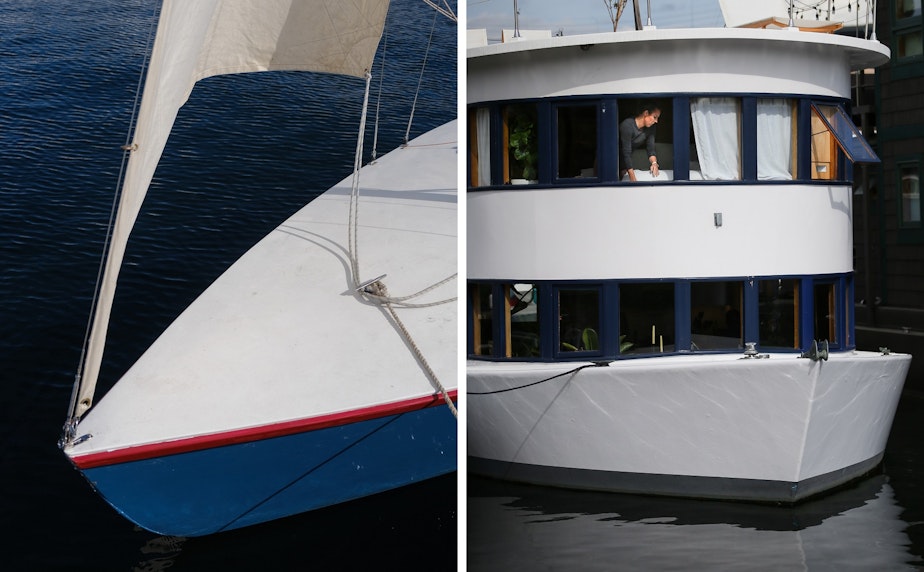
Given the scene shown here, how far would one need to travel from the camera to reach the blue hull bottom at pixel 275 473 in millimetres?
7867

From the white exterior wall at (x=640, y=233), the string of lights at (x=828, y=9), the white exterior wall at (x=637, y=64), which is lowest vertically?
the white exterior wall at (x=640, y=233)

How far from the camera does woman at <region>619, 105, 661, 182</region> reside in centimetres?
713

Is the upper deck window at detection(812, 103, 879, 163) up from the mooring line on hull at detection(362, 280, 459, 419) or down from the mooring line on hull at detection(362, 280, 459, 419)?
up

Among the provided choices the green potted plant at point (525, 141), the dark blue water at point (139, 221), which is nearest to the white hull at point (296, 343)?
the dark blue water at point (139, 221)

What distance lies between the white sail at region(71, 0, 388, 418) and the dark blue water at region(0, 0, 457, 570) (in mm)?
1151

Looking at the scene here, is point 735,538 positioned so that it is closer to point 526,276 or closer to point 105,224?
point 526,276

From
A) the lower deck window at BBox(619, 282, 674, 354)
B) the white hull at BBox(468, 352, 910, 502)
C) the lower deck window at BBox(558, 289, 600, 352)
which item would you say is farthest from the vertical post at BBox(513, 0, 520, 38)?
the white hull at BBox(468, 352, 910, 502)

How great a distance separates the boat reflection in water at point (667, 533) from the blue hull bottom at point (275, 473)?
3.32 ft

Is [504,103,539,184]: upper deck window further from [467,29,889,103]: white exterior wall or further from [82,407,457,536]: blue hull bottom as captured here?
[82,407,457,536]: blue hull bottom

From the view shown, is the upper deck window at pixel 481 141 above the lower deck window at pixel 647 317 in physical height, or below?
above

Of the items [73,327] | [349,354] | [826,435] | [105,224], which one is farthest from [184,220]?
[826,435]

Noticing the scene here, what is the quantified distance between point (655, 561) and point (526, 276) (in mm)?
1729

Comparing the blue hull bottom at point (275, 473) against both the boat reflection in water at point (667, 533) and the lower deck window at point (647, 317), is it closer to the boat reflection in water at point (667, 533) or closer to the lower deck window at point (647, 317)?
the boat reflection in water at point (667, 533)

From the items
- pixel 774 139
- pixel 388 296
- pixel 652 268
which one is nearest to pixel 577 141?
pixel 652 268
